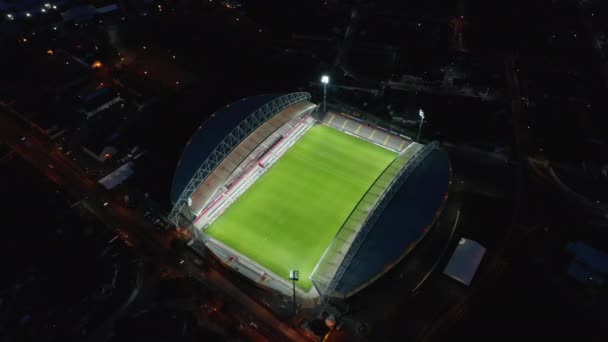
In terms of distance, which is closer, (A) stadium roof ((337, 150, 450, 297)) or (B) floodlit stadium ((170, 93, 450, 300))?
(A) stadium roof ((337, 150, 450, 297))

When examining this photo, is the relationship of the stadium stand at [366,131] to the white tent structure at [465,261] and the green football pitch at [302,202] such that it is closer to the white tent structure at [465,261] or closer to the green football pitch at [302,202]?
the green football pitch at [302,202]

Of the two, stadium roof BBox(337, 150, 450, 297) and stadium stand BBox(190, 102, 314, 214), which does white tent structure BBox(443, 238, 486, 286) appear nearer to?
stadium roof BBox(337, 150, 450, 297)

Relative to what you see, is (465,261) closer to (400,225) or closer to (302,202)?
(400,225)

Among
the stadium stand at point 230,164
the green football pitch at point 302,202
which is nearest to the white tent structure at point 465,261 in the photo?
the green football pitch at point 302,202

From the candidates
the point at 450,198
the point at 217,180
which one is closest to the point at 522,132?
the point at 450,198

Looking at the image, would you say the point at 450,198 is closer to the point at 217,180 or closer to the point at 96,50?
the point at 217,180

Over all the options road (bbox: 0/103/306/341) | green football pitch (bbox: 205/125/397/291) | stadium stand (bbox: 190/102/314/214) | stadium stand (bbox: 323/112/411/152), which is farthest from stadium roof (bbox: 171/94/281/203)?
stadium stand (bbox: 323/112/411/152)
